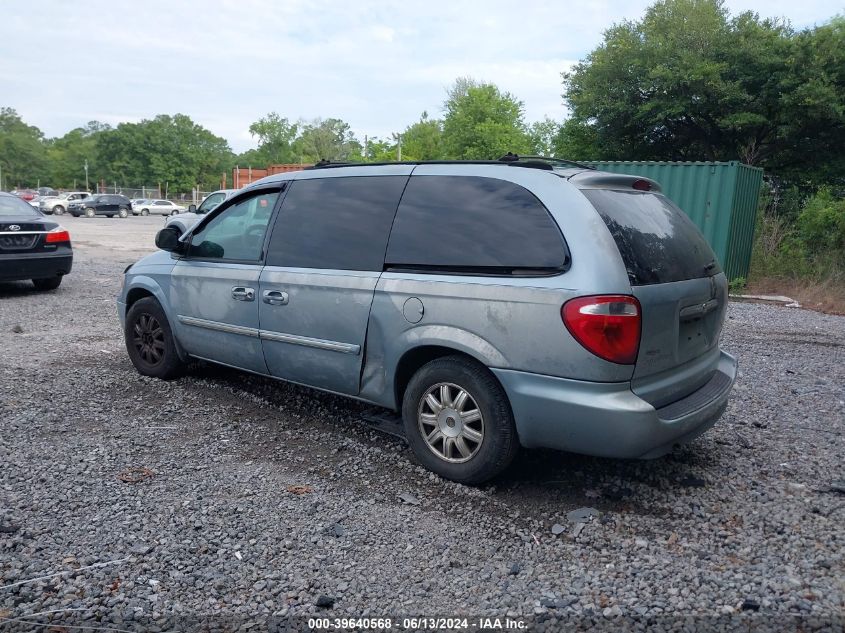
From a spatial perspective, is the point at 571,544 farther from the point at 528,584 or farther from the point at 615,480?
the point at 615,480

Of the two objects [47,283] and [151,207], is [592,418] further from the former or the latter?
[151,207]

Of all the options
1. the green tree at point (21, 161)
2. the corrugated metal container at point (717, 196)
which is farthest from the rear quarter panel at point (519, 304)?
the green tree at point (21, 161)

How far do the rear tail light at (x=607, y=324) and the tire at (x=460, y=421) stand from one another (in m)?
0.58

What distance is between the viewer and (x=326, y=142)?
80.1 metres

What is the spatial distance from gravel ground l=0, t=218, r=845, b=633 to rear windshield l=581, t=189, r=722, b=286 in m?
1.23

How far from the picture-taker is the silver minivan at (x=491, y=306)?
3316 mm

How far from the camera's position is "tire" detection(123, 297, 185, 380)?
564 cm

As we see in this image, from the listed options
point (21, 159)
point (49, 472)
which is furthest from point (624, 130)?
point (21, 159)

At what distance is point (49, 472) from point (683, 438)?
352 cm

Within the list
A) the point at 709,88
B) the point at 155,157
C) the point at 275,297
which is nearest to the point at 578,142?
the point at 709,88

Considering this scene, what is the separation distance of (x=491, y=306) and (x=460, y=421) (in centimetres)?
68

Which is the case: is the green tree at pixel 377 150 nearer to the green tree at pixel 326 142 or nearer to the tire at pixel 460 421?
the green tree at pixel 326 142

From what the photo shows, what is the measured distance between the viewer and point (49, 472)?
12.9ft

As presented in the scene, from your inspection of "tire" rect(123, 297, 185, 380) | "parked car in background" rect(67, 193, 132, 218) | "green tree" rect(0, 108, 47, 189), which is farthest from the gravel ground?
"green tree" rect(0, 108, 47, 189)
